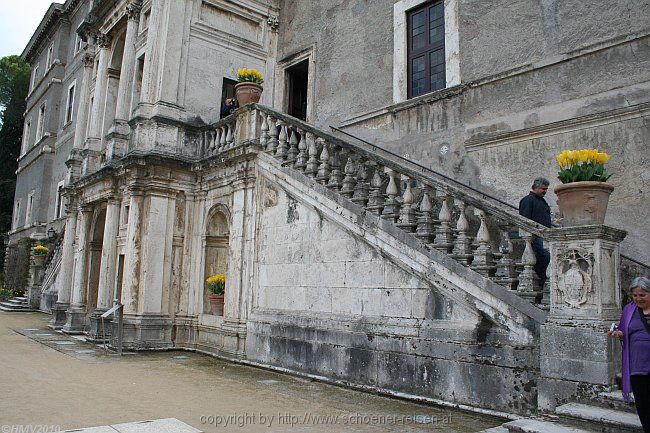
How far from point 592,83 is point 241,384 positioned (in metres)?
7.04

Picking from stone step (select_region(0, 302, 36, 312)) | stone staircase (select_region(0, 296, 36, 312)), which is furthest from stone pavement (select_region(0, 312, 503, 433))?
stone staircase (select_region(0, 296, 36, 312))

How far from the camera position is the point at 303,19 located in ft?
44.1

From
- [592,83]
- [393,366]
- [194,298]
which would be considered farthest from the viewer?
[194,298]

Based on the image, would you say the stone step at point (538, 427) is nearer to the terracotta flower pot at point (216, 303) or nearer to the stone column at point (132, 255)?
the terracotta flower pot at point (216, 303)

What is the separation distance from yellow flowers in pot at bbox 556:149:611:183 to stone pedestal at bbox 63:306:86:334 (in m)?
12.9

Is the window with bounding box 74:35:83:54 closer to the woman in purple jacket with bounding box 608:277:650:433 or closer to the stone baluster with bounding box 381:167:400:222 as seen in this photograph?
the stone baluster with bounding box 381:167:400:222

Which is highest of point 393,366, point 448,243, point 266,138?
point 266,138

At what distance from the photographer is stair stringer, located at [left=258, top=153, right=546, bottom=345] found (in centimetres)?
531

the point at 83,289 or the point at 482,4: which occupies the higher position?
the point at 482,4

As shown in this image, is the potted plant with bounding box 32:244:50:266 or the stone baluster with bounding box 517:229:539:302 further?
the potted plant with bounding box 32:244:50:266

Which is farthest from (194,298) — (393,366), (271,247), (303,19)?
(303,19)

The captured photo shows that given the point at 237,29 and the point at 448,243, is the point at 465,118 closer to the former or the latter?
the point at 448,243

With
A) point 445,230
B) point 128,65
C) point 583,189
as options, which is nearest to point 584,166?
point 583,189

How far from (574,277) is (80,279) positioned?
13.4 m
